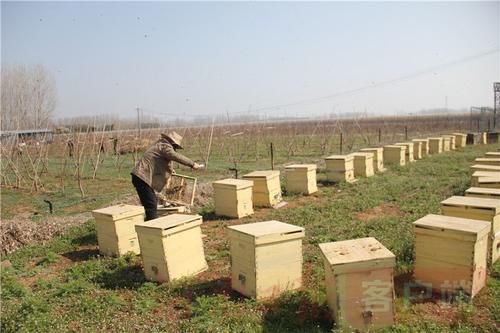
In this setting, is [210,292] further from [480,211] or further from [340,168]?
[340,168]

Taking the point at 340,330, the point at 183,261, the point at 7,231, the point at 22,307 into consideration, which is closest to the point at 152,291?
the point at 183,261

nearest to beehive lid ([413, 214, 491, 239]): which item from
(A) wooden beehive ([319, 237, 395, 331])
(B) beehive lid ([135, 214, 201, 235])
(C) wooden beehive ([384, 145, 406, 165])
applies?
(A) wooden beehive ([319, 237, 395, 331])

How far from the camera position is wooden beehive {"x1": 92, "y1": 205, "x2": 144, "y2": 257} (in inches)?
255

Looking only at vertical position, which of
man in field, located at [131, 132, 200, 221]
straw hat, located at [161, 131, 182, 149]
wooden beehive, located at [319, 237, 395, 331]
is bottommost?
wooden beehive, located at [319, 237, 395, 331]

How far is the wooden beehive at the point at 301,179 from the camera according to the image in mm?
10938

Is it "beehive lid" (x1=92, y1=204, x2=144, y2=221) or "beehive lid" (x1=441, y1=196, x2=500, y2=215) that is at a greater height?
"beehive lid" (x1=441, y1=196, x2=500, y2=215)

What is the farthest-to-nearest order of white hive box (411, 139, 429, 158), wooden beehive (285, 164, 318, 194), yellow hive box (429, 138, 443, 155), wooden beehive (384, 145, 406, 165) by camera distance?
yellow hive box (429, 138, 443, 155) < white hive box (411, 139, 429, 158) < wooden beehive (384, 145, 406, 165) < wooden beehive (285, 164, 318, 194)

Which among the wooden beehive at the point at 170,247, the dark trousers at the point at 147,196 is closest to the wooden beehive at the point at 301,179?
the dark trousers at the point at 147,196

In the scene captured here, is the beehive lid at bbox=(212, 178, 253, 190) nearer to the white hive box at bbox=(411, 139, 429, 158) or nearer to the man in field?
the man in field

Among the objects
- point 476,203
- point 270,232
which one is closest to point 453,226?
point 476,203

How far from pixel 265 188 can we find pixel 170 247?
464cm

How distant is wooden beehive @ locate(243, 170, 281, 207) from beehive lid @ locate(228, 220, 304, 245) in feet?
15.4

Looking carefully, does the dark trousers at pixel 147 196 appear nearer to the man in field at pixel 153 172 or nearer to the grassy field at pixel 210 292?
the man in field at pixel 153 172

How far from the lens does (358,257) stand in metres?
3.83
